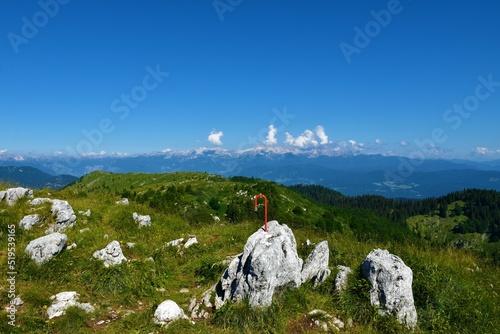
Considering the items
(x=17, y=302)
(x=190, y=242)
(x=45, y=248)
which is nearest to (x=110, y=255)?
(x=45, y=248)

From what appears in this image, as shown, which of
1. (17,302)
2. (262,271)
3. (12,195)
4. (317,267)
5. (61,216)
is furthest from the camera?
(12,195)

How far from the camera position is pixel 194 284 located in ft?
43.5

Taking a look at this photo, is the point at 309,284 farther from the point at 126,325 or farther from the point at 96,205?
the point at 96,205

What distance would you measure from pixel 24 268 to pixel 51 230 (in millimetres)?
4863

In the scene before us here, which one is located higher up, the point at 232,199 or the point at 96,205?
the point at 96,205

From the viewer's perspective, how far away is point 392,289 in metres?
9.88

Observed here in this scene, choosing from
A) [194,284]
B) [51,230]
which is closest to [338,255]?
[194,284]

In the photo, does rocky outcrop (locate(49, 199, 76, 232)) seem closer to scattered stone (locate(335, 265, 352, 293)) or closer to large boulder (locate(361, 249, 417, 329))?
scattered stone (locate(335, 265, 352, 293))

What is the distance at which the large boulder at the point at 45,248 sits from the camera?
42.4 feet

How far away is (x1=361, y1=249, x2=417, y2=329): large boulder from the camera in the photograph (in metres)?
9.69

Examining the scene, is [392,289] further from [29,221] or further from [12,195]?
[12,195]

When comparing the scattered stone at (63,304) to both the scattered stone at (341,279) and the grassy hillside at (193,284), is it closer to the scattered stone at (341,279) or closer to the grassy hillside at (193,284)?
the grassy hillside at (193,284)

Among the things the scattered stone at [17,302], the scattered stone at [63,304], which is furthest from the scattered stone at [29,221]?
the scattered stone at [63,304]

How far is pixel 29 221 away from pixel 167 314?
12.3 m
